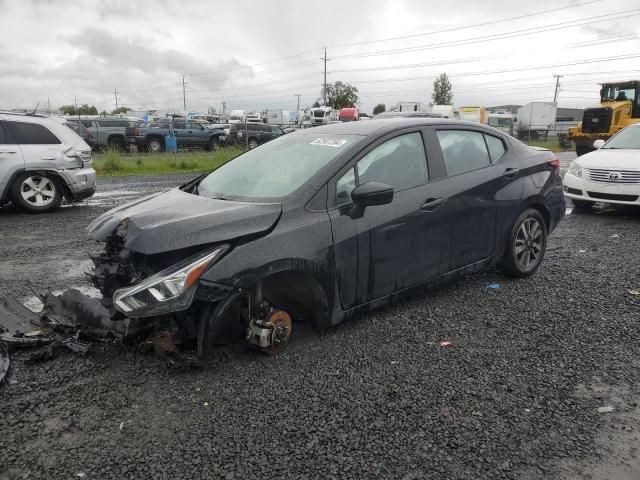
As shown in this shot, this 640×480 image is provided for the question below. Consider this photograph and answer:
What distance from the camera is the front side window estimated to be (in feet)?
12.5

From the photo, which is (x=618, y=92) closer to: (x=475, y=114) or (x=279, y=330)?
(x=475, y=114)

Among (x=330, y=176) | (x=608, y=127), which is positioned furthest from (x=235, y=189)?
(x=608, y=127)

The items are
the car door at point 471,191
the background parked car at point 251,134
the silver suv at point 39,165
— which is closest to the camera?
the car door at point 471,191

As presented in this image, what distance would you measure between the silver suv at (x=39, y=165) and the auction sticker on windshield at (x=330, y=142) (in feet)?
22.4

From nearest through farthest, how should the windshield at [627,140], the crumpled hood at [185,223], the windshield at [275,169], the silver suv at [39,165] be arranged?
the crumpled hood at [185,223] < the windshield at [275,169] < the silver suv at [39,165] < the windshield at [627,140]

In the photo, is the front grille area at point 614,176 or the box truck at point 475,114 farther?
the box truck at point 475,114

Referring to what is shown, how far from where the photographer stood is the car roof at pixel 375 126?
13.7 feet

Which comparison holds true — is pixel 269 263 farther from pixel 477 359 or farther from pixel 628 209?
pixel 628 209

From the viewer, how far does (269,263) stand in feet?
10.8

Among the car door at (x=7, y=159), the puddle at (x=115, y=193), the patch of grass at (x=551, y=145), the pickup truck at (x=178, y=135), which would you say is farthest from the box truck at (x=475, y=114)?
the car door at (x=7, y=159)

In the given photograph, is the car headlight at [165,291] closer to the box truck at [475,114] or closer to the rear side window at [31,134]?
the rear side window at [31,134]

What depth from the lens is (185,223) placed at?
3.21m

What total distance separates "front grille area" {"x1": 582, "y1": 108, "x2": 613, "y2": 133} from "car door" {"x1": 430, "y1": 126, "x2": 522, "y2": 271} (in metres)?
19.6

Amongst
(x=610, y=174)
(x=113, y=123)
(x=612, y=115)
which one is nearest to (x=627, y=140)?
(x=610, y=174)
